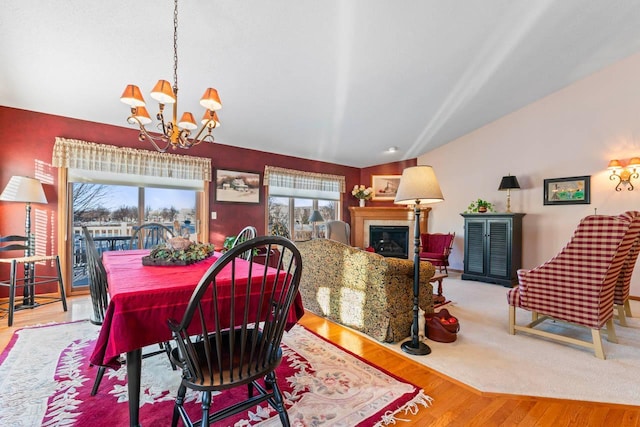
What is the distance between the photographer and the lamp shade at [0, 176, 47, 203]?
3.17 meters

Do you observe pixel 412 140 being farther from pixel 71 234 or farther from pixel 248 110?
pixel 71 234

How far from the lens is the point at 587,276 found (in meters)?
2.29

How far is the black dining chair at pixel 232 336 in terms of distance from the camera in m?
Answer: 1.10

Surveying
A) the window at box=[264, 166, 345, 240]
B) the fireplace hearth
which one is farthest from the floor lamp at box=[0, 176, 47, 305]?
the fireplace hearth

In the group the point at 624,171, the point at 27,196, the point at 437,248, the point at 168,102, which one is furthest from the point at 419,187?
the point at 27,196

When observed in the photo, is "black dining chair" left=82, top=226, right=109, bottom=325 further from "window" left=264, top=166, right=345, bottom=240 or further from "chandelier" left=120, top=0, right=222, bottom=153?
"window" left=264, top=166, right=345, bottom=240

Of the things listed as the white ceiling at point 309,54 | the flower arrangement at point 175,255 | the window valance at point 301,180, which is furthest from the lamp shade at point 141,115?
the window valance at point 301,180

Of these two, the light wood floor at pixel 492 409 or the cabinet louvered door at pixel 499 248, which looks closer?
the light wood floor at pixel 492 409

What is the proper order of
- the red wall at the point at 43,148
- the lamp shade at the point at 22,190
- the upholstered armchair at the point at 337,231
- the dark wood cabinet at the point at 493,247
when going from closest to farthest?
the lamp shade at the point at 22,190
the red wall at the point at 43,148
the dark wood cabinet at the point at 493,247
the upholstered armchair at the point at 337,231

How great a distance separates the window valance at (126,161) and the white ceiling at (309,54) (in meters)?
0.39

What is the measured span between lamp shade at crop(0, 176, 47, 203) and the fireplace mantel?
508 centimetres

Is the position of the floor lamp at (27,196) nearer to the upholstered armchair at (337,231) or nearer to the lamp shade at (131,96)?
the lamp shade at (131,96)

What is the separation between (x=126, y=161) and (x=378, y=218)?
4718 millimetres

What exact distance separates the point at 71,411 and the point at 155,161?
11.3 feet
